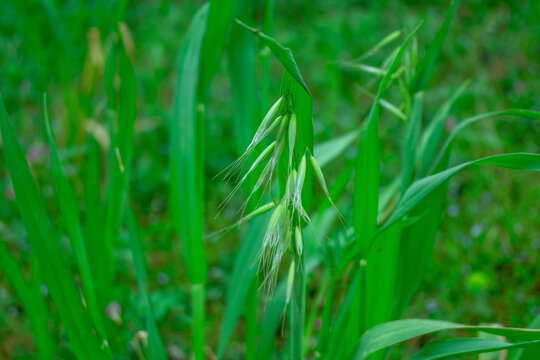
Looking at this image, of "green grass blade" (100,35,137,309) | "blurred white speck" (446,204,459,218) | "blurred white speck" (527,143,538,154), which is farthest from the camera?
"blurred white speck" (527,143,538,154)

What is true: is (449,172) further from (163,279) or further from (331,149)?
(163,279)

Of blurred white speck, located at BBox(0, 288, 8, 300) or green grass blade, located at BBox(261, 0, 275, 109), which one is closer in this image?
green grass blade, located at BBox(261, 0, 275, 109)

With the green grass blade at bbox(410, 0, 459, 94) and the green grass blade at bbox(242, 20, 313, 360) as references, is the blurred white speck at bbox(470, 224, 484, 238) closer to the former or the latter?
the green grass blade at bbox(410, 0, 459, 94)

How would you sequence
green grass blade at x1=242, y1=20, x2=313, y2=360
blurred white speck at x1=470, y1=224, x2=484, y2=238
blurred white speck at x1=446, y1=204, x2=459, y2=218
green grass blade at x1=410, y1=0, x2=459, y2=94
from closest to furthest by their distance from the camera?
green grass blade at x1=242, y1=20, x2=313, y2=360 → green grass blade at x1=410, y1=0, x2=459, y2=94 → blurred white speck at x1=470, y1=224, x2=484, y2=238 → blurred white speck at x1=446, y1=204, x2=459, y2=218

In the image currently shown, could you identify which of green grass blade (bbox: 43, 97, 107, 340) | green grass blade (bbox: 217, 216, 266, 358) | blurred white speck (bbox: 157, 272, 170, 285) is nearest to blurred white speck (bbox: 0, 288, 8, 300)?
blurred white speck (bbox: 157, 272, 170, 285)

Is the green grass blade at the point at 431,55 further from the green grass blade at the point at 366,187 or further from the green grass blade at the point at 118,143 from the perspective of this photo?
the green grass blade at the point at 118,143

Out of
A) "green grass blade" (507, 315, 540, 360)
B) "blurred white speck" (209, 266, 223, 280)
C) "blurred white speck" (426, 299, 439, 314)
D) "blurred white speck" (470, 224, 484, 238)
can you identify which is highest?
"green grass blade" (507, 315, 540, 360)

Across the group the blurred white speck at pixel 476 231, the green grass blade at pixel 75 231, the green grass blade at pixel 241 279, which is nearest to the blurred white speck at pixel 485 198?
the blurred white speck at pixel 476 231

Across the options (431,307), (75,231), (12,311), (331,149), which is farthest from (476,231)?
(12,311)

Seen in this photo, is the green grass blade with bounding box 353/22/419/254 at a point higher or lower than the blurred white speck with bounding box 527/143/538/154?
higher
